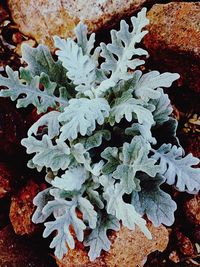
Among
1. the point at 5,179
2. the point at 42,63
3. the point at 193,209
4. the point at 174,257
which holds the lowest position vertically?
the point at 174,257

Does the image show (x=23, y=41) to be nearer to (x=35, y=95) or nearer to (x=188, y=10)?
(x=35, y=95)

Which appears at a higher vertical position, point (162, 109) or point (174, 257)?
point (162, 109)

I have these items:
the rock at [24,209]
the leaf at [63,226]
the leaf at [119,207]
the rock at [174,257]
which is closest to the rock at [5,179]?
the rock at [24,209]

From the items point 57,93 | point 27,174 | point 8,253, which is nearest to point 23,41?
point 57,93

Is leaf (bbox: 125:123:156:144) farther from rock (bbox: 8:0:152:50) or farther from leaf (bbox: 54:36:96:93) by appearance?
rock (bbox: 8:0:152:50)

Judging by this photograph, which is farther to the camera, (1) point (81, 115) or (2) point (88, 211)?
(2) point (88, 211)

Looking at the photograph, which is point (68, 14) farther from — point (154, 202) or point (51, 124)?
point (154, 202)

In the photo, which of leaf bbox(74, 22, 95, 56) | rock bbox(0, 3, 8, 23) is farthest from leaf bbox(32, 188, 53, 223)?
rock bbox(0, 3, 8, 23)

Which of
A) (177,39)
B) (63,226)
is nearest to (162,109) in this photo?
(177,39)
